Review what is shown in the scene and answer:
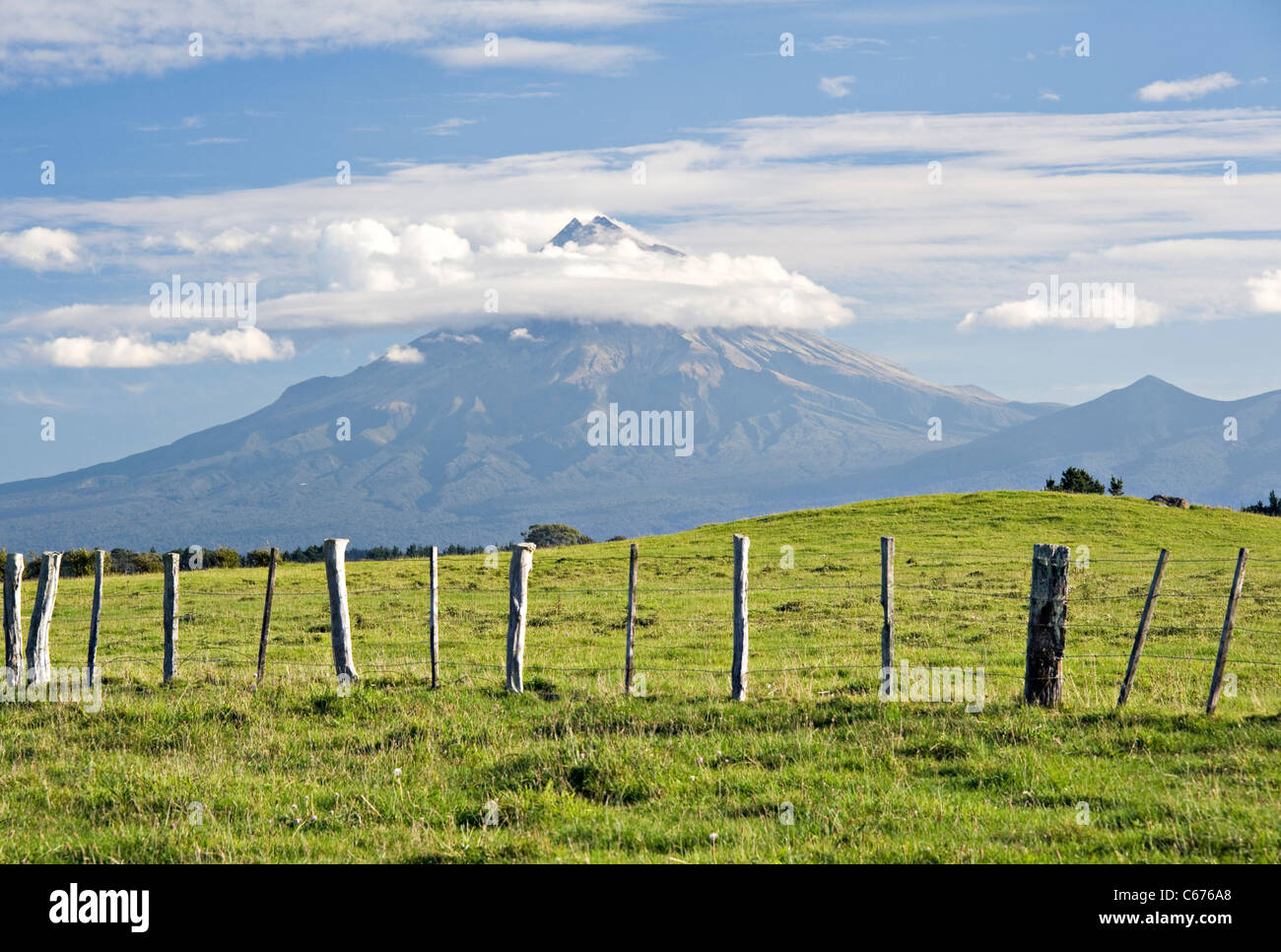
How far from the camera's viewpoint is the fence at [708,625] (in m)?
15.7

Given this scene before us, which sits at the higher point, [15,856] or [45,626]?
[45,626]

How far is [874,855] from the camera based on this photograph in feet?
29.2

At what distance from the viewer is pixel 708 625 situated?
2752 cm

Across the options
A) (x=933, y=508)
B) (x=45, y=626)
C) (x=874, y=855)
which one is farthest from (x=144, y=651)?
(x=933, y=508)

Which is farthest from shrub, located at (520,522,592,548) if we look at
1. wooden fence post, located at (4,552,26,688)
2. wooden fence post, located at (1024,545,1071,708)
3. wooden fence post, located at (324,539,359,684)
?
wooden fence post, located at (1024,545,1071,708)

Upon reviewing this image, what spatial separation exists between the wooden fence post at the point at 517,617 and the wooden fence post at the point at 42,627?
805cm

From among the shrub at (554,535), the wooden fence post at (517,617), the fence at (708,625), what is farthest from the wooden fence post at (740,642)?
the shrub at (554,535)

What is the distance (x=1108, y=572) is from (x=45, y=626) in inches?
1355

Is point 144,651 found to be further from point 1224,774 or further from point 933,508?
point 933,508

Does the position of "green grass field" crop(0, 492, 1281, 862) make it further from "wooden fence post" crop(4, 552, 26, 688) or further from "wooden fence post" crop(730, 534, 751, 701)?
"wooden fence post" crop(4, 552, 26, 688)

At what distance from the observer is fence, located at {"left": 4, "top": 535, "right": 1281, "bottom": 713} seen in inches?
618

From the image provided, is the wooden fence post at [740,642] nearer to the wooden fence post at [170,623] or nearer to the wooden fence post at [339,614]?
the wooden fence post at [339,614]

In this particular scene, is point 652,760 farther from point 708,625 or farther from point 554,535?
point 554,535
